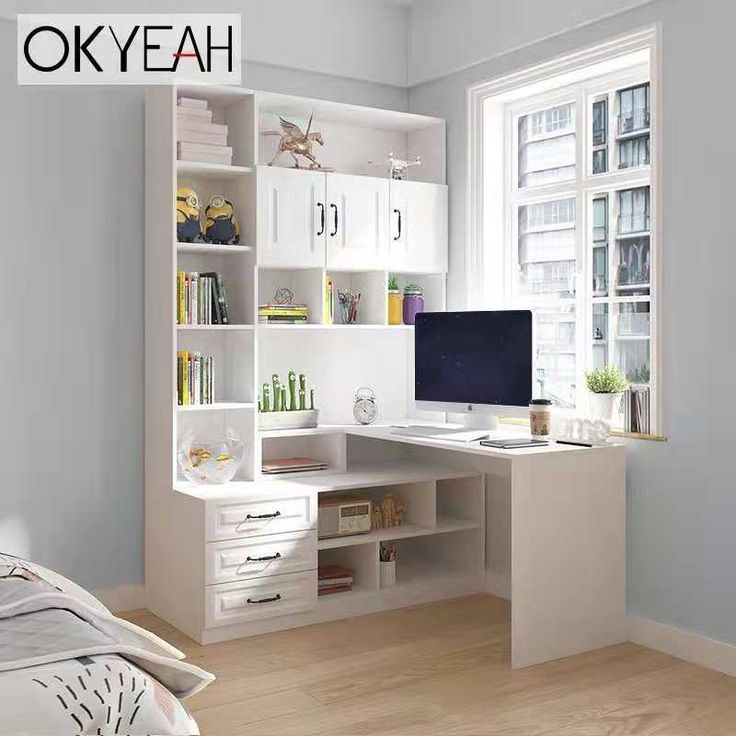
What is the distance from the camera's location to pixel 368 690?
3201mm

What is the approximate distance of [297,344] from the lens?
449 cm

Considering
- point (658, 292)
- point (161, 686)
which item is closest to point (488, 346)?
point (658, 292)

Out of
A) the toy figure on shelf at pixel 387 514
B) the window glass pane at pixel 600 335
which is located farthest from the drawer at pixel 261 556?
the window glass pane at pixel 600 335

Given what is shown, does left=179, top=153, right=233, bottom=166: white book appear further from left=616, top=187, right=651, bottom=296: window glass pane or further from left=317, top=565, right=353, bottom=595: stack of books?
left=317, top=565, right=353, bottom=595: stack of books

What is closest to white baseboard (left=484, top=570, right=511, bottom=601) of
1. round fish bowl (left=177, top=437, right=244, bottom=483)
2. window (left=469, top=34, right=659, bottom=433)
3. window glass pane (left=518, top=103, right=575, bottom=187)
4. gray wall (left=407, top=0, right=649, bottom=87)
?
window (left=469, top=34, right=659, bottom=433)

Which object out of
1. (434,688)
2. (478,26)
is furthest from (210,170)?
(434,688)

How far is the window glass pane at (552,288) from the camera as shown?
4199mm

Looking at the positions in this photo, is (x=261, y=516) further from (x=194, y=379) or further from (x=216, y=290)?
(x=216, y=290)

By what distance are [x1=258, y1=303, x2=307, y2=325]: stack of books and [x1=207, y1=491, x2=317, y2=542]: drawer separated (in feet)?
2.63

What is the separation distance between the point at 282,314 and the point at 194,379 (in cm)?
52

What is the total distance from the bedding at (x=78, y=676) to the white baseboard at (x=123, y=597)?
7.21 ft

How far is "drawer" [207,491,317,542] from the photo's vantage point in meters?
3.66

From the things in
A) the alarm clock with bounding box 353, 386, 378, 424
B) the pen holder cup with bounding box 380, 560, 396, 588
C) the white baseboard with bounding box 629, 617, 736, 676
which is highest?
the alarm clock with bounding box 353, 386, 378, 424

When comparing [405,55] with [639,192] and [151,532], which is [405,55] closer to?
[639,192]
